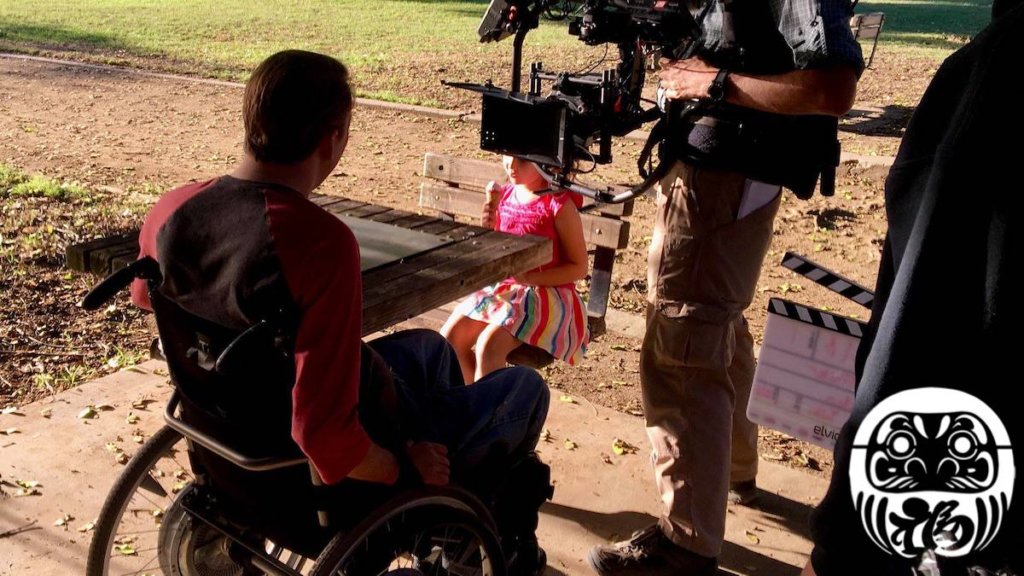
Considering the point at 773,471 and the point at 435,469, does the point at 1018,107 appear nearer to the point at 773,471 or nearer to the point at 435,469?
the point at 435,469

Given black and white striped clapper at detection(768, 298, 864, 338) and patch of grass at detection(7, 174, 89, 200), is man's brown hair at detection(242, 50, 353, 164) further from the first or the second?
patch of grass at detection(7, 174, 89, 200)

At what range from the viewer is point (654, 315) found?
2.83 m

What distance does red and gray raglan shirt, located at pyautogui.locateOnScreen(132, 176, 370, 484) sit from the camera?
1889mm

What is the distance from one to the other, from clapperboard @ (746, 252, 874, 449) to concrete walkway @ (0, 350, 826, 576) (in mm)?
585

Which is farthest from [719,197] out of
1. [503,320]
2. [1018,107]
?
[1018,107]

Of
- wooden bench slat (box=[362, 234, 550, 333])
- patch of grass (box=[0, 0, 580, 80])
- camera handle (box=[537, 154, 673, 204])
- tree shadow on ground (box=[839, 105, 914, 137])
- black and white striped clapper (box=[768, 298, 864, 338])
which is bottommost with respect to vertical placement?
patch of grass (box=[0, 0, 580, 80])

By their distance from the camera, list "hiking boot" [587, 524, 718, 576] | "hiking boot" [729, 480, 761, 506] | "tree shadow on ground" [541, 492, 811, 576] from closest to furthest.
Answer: "hiking boot" [587, 524, 718, 576] < "tree shadow on ground" [541, 492, 811, 576] < "hiking boot" [729, 480, 761, 506]

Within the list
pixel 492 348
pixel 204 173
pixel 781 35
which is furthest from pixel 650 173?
pixel 204 173

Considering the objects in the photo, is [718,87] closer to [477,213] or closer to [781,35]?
[781,35]

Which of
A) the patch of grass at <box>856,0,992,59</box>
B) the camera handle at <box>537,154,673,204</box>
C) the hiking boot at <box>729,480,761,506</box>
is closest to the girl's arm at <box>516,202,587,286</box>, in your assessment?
the camera handle at <box>537,154,673,204</box>

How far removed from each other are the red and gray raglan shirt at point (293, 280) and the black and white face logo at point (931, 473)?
968mm

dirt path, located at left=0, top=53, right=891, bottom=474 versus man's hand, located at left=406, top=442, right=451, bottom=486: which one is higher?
man's hand, located at left=406, top=442, right=451, bottom=486

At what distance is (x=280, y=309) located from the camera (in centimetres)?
189

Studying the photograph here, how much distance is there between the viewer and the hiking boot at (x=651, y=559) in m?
2.85
